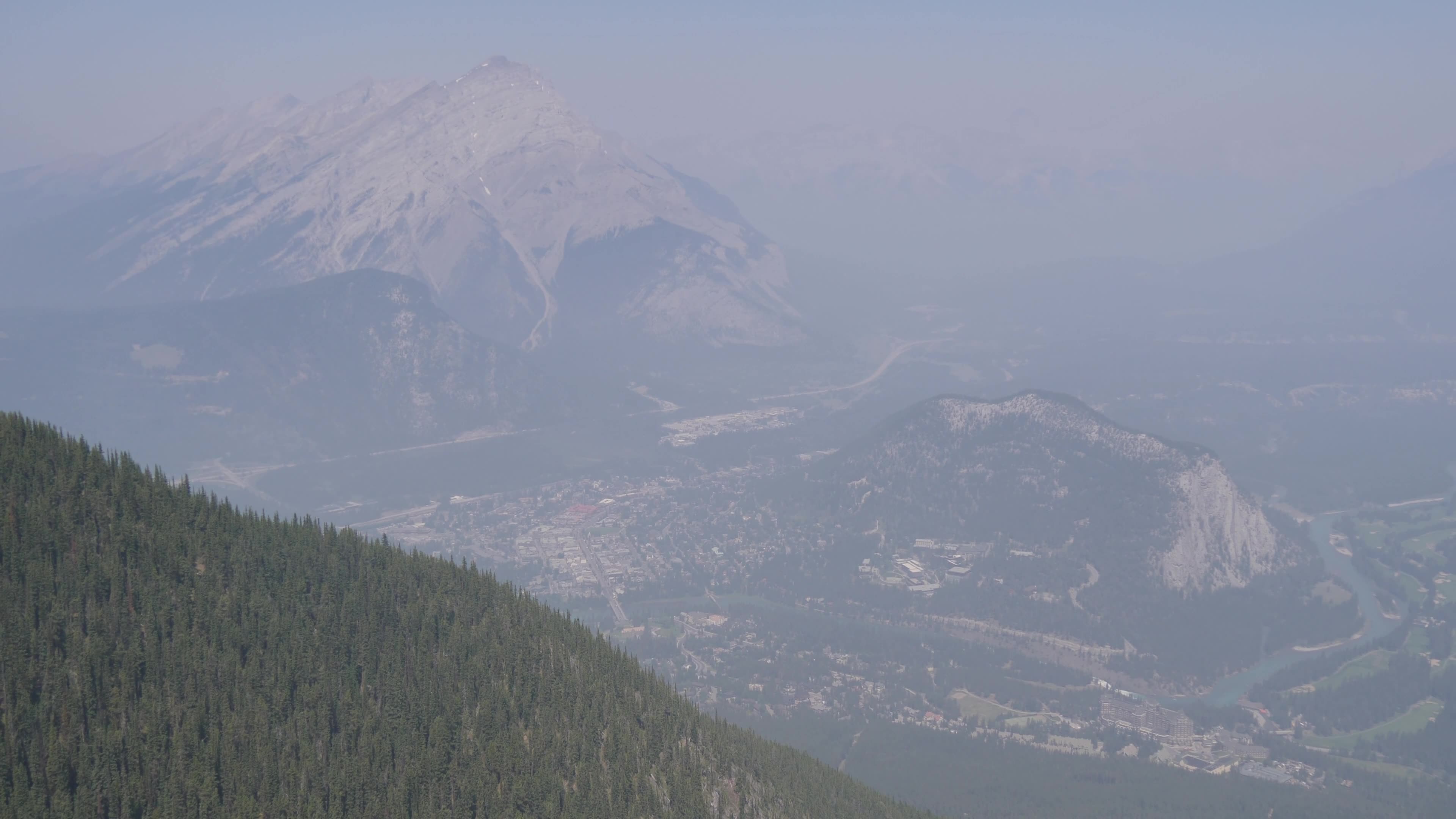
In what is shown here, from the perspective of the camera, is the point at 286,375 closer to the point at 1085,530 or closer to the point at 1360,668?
the point at 1085,530

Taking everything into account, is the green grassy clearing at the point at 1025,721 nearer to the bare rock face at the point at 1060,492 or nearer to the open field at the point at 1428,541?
the bare rock face at the point at 1060,492

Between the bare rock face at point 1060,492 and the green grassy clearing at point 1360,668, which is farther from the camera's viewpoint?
the bare rock face at point 1060,492

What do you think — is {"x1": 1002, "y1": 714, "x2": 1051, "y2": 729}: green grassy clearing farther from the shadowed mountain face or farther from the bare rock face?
the shadowed mountain face

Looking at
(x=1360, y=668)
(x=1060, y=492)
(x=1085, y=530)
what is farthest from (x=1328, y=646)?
(x=1060, y=492)

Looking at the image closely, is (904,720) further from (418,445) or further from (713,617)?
(418,445)

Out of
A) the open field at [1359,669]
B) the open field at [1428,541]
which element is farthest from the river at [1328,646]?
the open field at [1428,541]
